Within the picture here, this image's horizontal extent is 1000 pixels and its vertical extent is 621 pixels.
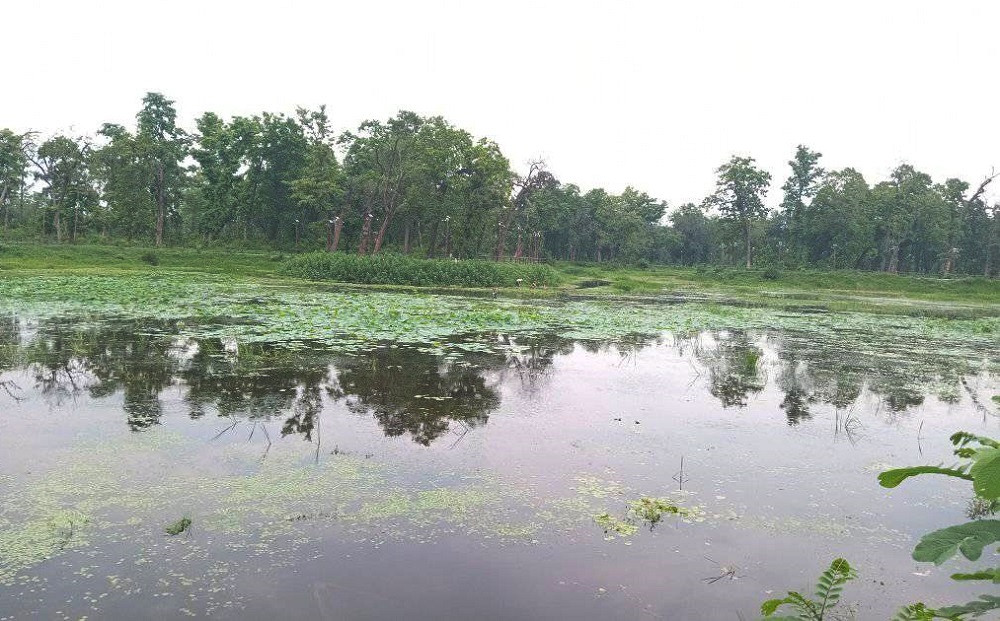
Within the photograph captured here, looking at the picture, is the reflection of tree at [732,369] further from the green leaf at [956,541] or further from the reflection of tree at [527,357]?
the green leaf at [956,541]

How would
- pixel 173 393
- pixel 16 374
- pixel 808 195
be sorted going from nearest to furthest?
pixel 173 393 → pixel 16 374 → pixel 808 195

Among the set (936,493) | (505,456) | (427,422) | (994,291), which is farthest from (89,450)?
(994,291)

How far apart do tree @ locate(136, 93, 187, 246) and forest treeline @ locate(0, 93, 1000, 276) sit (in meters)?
0.10

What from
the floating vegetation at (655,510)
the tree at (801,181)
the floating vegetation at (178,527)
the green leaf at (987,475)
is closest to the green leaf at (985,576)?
the green leaf at (987,475)

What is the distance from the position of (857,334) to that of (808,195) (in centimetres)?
5309

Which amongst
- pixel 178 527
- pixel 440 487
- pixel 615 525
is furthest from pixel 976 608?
pixel 178 527

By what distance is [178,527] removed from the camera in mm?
4262

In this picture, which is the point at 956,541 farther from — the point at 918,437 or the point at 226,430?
the point at 918,437

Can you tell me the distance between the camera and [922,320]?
23.4 m

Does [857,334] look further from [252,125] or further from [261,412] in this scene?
[252,125]

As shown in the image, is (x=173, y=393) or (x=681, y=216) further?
(x=681, y=216)

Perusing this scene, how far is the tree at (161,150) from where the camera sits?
144ft

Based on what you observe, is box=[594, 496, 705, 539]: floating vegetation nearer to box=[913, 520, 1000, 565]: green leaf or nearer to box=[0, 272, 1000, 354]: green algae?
box=[913, 520, 1000, 565]: green leaf

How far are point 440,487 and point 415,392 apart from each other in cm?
335
